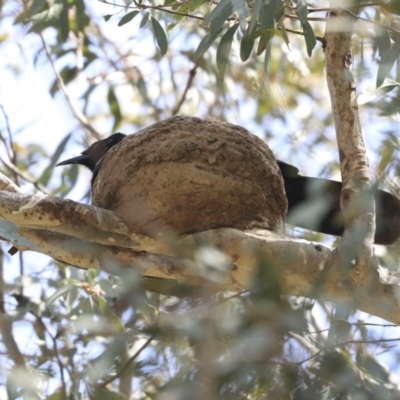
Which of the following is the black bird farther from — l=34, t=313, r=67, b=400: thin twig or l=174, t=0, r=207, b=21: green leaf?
l=34, t=313, r=67, b=400: thin twig

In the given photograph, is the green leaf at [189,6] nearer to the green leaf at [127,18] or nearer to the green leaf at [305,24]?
the green leaf at [127,18]

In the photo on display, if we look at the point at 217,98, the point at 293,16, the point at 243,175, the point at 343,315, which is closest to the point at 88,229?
the point at 243,175

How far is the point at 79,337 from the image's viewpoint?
4953 mm

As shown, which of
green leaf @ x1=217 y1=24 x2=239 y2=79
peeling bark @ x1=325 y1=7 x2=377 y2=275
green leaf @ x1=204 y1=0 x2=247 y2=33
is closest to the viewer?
peeling bark @ x1=325 y1=7 x2=377 y2=275

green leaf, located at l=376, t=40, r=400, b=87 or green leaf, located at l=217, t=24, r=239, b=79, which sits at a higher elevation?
Result: green leaf, located at l=217, t=24, r=239, b=79

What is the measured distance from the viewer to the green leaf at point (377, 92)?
149 inches

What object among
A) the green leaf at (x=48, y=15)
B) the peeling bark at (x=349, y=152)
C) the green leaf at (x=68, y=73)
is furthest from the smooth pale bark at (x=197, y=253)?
the green leaf at (x=68, y=73)

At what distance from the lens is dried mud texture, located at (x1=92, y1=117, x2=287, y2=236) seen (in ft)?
12.3

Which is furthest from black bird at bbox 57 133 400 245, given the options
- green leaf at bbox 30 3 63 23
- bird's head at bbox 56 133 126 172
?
green leaf at bbox 30 3 63 23

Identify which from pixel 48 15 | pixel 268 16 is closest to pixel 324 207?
pixel 268 16

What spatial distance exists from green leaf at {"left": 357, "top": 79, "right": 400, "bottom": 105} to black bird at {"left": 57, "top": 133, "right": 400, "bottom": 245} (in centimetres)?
41

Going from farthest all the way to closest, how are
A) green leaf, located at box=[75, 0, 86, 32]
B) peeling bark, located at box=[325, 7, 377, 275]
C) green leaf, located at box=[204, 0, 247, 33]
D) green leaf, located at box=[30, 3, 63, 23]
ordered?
green leaf, located at box=[30, 3, 63, 23] < green leaf, located at box=[75, 0, 86, 32] < green leaf, located at box=[204, 0, 247, 33] < peeling bark, located at box=[325, 7, 377, 275]

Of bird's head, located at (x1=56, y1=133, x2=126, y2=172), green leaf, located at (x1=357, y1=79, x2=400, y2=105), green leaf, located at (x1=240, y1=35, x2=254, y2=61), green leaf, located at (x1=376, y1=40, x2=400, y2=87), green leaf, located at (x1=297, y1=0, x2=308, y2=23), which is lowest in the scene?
green leaf, located at (x1=376, y1=40, x2=400, y2=87)

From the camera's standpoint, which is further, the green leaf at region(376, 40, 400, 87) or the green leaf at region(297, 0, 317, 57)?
the green leaf at region(376, 40, 400, 87)
